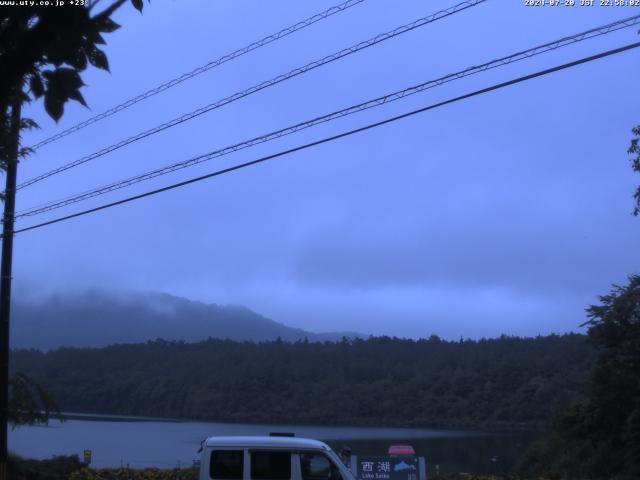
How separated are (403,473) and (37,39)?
51.2 feet

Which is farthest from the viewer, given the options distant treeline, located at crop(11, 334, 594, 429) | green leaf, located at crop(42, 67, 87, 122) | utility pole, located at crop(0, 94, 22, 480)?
distant treeline, located at crop(11, 334, 594, 429)

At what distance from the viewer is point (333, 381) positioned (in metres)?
46.2

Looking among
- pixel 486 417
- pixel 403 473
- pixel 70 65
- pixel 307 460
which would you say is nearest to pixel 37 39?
pixel 70 65

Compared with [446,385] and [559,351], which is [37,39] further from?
[559,351]

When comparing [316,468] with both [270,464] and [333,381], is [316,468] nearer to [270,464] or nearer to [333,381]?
[270,464]

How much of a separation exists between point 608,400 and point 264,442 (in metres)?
16.3

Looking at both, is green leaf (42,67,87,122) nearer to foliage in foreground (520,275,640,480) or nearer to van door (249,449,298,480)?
van door (249,449,298,480)

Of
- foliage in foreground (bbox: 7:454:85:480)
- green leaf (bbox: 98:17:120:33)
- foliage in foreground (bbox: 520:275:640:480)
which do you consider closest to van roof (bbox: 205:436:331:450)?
green leaf (bbox: 98:17:120:33)

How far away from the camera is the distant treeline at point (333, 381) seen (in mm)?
39938

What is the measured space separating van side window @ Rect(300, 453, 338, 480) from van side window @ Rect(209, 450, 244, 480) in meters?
0.96

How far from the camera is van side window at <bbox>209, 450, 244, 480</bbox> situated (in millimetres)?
11695

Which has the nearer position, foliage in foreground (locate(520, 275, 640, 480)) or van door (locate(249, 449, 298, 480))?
van door (locate(249, 449, 298, 480))

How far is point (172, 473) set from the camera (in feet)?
64.2

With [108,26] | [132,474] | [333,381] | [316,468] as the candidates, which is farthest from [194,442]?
[108,26]
